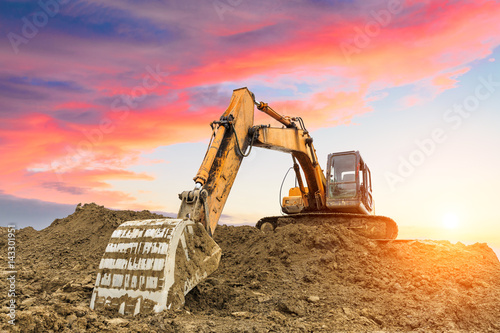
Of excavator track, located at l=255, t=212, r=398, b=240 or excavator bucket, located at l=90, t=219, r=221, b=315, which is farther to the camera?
excavator track, located at l=255, t=212, r=398, b=240

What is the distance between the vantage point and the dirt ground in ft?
14.1

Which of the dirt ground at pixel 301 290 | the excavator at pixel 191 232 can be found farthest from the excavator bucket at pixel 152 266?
the dirt ground at pixel 301 290

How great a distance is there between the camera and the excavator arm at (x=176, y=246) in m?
4.58

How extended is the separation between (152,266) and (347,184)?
6780mm

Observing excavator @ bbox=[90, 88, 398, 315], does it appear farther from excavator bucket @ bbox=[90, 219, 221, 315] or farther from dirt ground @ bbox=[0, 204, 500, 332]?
dirt ground @ bbox=[0, 204, 500, 332]

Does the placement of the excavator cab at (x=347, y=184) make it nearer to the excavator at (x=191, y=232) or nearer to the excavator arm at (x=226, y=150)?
the excavator at (x=191, y=232)

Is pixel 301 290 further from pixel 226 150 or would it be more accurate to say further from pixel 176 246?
pixel 226 150

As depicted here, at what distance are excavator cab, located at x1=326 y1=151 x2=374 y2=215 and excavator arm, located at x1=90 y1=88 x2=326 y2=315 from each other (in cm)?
434

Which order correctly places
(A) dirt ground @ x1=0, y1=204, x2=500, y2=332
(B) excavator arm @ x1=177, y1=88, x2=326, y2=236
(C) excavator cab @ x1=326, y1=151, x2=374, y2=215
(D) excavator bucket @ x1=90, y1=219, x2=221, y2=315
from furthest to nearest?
1. (C) excavator cab @ x1=326, y1=151, x2=374, y2=215
2. (B) excavator arm @ x1=177, y1=88, x2=326, y2=236
3. (D) excavator bucket @ x1=90, y1=219, x2=221, y2=315
4. (A) dirt ground @ x1=0, y1=204, x2=500, y2=332

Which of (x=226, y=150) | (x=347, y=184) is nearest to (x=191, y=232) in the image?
(x=226, y=150)

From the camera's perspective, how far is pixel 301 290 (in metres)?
5.92

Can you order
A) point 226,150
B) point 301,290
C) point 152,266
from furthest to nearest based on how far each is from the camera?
point 226,150 → point 301,290 → point 152,266

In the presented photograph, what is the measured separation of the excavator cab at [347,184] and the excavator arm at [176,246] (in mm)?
4341

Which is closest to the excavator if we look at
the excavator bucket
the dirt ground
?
the excavator bucket
